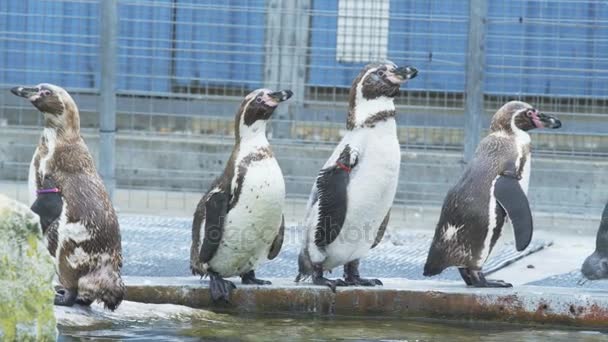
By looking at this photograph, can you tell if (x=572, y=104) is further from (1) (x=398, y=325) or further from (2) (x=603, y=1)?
Result: (1) (x=398, y=325)

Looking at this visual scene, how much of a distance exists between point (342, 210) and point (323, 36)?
4.81 meters

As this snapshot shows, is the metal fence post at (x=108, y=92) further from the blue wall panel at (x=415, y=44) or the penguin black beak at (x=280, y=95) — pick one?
the penguin black beak at (x=280, y=95)

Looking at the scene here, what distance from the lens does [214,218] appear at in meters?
6.57

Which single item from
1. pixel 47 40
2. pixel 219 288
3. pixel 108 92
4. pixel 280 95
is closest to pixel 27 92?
pixel 280 95

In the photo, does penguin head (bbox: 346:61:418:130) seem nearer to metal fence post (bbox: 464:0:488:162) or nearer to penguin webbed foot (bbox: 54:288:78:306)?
penguin webbed foot (bbox: 54:288:78:306)

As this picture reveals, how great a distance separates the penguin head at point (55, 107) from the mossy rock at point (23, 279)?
1491mm

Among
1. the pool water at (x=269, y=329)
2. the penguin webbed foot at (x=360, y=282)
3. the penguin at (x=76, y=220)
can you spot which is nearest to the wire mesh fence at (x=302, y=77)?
the penguin webbed foot at (x=360, y=282)

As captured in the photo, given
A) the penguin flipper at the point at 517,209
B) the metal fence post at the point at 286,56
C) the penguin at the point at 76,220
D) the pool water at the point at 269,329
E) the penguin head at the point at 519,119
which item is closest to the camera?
the pool water at the point at 269,329

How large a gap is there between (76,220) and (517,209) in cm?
214

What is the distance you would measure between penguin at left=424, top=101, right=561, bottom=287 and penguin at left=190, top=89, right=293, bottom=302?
0.86 metres

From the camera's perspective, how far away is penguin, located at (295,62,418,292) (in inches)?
263

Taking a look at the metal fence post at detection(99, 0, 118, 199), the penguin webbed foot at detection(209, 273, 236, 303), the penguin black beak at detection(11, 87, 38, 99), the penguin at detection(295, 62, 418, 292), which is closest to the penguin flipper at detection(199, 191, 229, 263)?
the penguin webbed foot at detection(209, 273, 236, 303)

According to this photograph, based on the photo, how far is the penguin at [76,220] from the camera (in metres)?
6.08

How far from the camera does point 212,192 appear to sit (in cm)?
664
